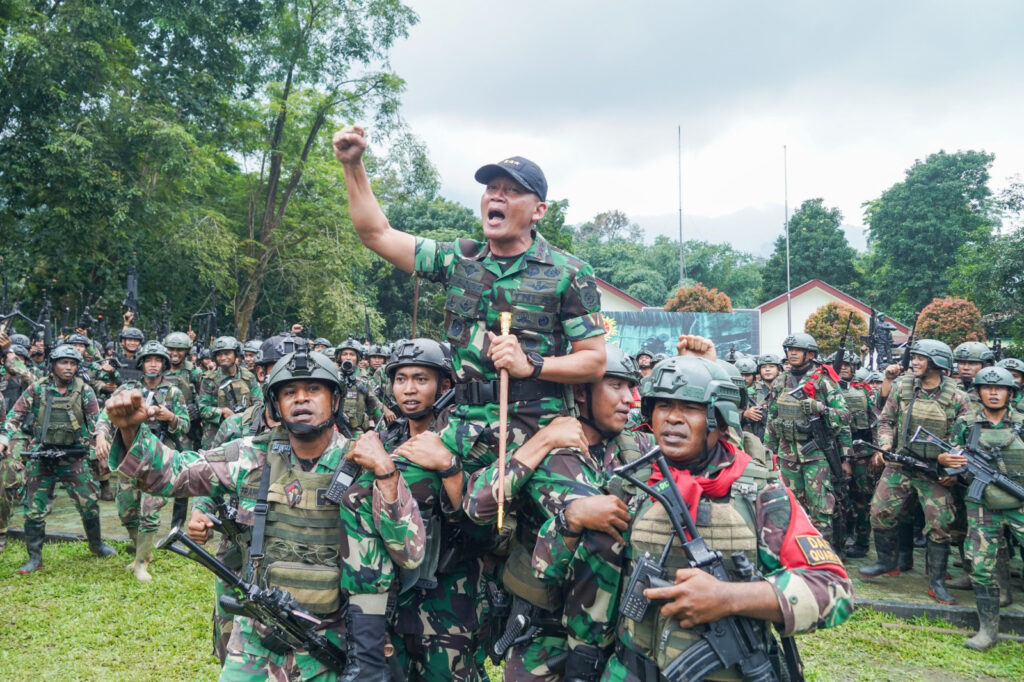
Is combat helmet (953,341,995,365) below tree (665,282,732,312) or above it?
below

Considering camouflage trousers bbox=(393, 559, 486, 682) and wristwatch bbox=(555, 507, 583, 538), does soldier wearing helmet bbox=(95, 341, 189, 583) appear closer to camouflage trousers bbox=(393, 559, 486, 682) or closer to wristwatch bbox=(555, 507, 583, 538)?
camouflage trousers bbox=(393, 559, 486, 682)

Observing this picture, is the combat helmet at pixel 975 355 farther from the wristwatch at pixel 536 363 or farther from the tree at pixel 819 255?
the tree at pixel 819 255

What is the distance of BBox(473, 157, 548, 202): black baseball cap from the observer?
4109mm

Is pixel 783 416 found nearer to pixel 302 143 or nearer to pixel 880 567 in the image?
pixel 880 567

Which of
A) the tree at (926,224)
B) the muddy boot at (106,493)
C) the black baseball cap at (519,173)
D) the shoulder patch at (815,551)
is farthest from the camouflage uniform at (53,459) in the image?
the tree at (926,224)

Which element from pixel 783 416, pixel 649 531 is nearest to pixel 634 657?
pixel 649 531

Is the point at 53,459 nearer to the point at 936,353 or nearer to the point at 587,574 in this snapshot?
the point at 587,574

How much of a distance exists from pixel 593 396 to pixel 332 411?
63.2 inches

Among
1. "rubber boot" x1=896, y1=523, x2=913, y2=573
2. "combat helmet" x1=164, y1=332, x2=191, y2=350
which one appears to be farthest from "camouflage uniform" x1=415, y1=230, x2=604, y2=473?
"combat helmet" x1=164, y1=332, x2=191, y2=350

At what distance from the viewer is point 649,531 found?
10.5ft

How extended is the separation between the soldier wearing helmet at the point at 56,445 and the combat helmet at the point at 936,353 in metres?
10.1

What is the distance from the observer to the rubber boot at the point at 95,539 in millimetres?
9470

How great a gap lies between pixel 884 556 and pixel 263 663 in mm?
8052

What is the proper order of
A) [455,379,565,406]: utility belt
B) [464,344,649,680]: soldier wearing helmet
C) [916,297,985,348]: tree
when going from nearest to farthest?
[464,344,649,680]: soldier wearing helmet → [455,379,565,406]: utility belt → [916,297,985,348]: tree
